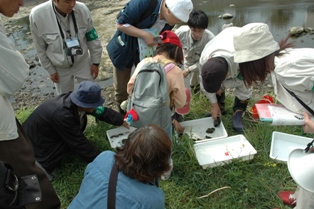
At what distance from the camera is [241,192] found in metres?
2.55

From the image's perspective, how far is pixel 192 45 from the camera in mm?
3744

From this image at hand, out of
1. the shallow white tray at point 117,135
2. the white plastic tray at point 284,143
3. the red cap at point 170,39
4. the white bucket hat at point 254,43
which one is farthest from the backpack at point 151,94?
the white plastic tray at point 284,143

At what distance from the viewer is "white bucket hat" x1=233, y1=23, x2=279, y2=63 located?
8.19 feet

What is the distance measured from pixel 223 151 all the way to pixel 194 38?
4.99 ft

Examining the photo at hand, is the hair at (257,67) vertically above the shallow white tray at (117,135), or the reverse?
the hair at (257,67)

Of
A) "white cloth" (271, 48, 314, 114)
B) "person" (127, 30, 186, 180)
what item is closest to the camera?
"person" (127, 30, 186, 180)

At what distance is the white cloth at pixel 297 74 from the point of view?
8.57 ft

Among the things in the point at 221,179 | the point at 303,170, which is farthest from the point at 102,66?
the point at 303,170

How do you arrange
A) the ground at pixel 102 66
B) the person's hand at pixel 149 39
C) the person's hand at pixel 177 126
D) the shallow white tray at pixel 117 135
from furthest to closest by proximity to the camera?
the ground at pixel 102 66 < the person's hand at pixel 177 126 < the shallow white tray at pixel 117 135 < the person's hand at pixel 149 39

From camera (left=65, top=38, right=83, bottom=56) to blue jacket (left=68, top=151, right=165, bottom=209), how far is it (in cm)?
168

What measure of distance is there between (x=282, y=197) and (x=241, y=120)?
120 cm

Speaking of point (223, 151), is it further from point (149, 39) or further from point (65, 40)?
point (65, 40)

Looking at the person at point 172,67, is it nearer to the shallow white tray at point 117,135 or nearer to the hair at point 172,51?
the hair at point 172,51

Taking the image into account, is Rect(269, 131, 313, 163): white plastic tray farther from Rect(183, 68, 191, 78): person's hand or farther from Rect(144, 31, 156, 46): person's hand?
Rect(144, 31, 156, 46): person's hand
